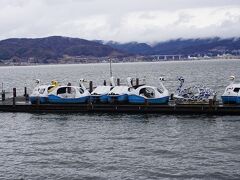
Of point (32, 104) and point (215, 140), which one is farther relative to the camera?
point (32, 104)

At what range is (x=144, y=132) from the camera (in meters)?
44.0

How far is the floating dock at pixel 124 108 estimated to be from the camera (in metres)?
50.0

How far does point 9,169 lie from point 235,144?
19033 mm

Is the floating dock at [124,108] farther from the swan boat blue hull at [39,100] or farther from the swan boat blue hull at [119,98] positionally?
the swan boat blue hull at [119,98]

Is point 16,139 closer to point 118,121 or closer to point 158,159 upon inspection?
point 118,121

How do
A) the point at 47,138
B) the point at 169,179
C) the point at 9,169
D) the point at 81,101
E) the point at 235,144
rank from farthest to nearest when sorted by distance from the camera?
the point at 81,101 < the point at 47,138 < the point at 235,144 < the point at 9,169 < the point at 169,179

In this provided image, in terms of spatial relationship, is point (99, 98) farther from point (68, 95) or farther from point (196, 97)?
point (196, 97)

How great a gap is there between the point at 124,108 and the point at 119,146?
15.4m

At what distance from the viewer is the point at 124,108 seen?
53250mm

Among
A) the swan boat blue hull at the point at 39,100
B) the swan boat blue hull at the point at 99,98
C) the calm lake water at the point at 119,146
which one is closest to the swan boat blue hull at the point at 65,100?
the swan boat blue hull at the point at 39,100

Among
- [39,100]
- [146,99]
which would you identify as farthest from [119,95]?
[39,100]

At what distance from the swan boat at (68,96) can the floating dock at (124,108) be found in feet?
2.93

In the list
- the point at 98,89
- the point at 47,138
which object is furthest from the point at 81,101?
the point at 47,138

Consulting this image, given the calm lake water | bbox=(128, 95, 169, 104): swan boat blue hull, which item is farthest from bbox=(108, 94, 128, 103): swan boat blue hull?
the calm lake water
